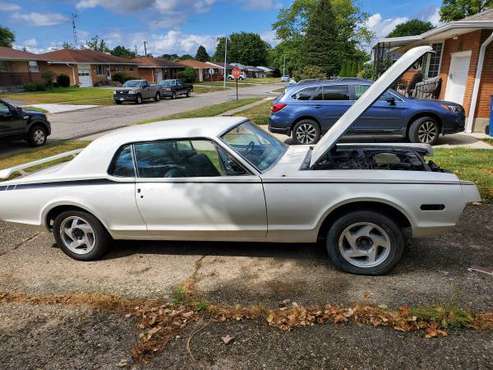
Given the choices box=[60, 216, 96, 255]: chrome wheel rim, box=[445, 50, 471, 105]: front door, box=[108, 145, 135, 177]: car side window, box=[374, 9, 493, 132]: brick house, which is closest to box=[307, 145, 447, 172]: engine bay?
box=[108, 145, 135, 177]: car side window

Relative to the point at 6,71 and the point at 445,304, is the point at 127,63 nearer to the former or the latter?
the point at 6,71

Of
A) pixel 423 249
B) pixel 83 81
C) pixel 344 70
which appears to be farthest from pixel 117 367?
pixel 83 81

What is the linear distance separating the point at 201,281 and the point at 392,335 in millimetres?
1715

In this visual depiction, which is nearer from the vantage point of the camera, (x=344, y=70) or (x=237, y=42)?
(x=344, y=70)

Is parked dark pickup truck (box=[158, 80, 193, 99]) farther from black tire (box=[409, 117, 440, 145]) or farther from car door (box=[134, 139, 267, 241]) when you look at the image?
car door (box=[134, 139, 267, 241])

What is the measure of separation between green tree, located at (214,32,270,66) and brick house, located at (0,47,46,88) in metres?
92.2

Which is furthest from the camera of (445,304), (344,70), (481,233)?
(344,70)

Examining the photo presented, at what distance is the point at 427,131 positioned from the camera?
31.4 ft

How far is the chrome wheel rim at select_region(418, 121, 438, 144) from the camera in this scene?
9.50m

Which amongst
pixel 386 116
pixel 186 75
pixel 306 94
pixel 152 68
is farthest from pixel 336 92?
pixel 186 75

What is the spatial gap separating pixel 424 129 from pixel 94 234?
27.3 ft

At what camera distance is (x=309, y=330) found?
2.91 m

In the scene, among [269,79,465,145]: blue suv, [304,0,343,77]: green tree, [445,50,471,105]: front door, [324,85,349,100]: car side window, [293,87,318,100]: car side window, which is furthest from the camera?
[304,0,343,77]: green tree

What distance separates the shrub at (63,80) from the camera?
44419 millimetres
